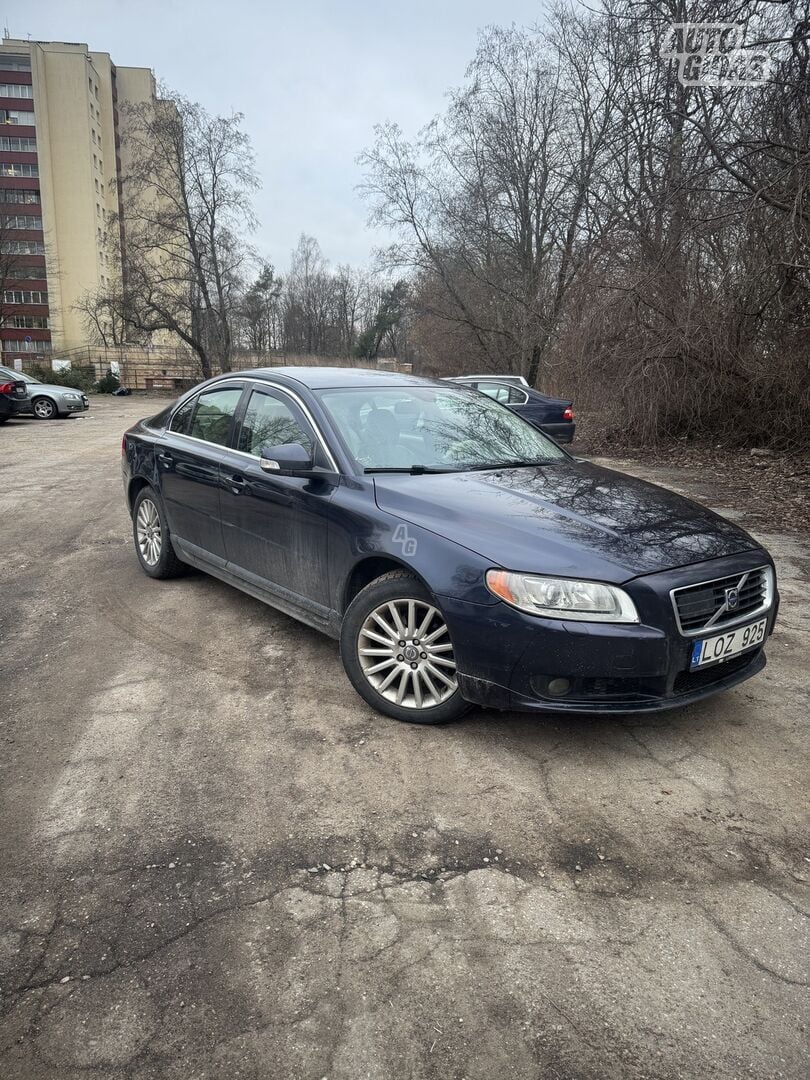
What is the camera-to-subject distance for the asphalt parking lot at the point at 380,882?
1.83 metres

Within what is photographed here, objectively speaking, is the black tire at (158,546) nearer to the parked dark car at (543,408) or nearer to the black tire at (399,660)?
→ the black tire at (399,660)

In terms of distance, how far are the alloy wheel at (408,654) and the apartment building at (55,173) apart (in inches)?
2696

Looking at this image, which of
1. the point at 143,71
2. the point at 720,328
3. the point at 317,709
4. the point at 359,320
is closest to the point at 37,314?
the point at 143,71

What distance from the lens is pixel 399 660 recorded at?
11.1 ft

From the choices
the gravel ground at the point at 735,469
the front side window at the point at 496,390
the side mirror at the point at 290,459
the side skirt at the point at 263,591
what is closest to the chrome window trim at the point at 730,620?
the side skirt at the point at 263,591

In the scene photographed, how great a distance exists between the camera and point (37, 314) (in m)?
70.4

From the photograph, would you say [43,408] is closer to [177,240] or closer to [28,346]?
[177,240]

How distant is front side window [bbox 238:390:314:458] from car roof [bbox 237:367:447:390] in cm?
17

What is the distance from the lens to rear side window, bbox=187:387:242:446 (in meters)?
4.80

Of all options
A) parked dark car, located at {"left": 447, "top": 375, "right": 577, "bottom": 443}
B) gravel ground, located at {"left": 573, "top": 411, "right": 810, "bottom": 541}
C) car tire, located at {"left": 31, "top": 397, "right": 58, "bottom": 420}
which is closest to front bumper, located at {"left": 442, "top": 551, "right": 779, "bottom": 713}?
gravel ground, located at {"left": 573, "top": 411, "right": 810, "bottom": 541}

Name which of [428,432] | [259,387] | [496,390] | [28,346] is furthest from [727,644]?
Answer: [28,346]

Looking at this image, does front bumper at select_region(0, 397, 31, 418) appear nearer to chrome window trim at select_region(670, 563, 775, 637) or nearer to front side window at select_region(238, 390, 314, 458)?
front side window at select_region(238, 390, 314, 458)

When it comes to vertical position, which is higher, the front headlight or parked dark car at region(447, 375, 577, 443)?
the front headlight

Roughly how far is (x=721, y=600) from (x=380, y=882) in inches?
71.4
